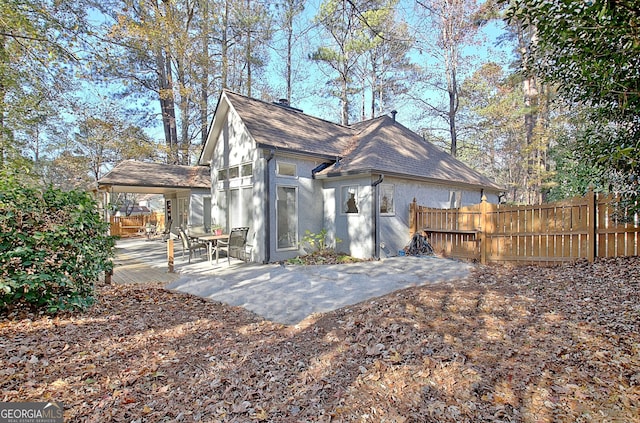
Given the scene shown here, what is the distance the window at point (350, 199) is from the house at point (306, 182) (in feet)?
0.11

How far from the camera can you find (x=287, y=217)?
31.9 feet

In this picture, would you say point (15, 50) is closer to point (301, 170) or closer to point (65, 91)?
point (65, 91)

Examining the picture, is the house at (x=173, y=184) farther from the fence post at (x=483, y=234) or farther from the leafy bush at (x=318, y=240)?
the fence post at (x=483, y=234)

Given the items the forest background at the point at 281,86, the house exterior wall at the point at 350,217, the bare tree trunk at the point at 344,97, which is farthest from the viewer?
the bare tree trunk at the point at 344,97

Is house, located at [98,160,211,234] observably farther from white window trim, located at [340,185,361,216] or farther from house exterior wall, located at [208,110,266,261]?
white window trim, located at [340,185,361,216]

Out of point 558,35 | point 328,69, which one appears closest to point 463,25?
point 328,69

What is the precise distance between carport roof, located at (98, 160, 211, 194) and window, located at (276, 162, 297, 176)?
23.9 feet

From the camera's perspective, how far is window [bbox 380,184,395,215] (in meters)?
9.68

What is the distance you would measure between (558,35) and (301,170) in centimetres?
723

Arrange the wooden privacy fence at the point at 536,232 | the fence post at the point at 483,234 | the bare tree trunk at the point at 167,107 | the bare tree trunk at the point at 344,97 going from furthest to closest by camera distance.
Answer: the bare tree trunk at the point at 344,97
the bare tree trunk at the point at 167,107
the fence post at the point at 483,234
the wooden privacy fence at the point at 536,232

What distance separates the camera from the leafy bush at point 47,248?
3855 millimetres

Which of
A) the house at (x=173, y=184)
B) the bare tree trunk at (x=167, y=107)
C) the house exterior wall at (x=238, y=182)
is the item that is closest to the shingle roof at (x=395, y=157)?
the house exterior wall at (x=238, y=182)

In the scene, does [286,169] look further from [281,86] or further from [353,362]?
[281,86]

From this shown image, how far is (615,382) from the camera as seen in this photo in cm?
243
